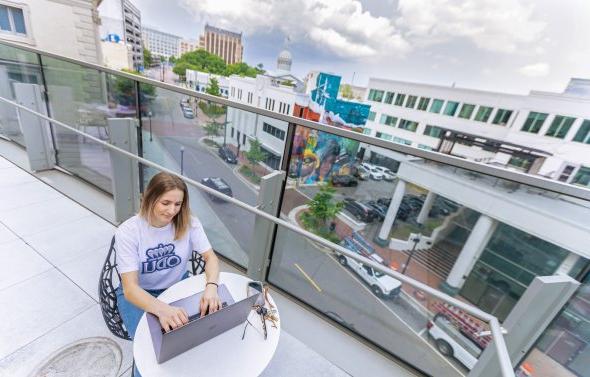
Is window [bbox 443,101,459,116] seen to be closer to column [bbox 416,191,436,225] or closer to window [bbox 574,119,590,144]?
window [bbox 574,119,590,144]

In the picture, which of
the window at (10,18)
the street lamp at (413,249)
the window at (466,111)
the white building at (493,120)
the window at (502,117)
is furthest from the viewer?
the window at (466,111)

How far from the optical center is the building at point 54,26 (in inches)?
406

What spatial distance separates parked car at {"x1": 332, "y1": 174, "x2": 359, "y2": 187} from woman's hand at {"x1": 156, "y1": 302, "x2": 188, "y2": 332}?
1182 mm

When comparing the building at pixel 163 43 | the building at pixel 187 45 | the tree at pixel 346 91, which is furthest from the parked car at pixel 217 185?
the building at pixel 163 43

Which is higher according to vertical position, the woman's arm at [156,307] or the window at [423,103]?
the window at [423,103]

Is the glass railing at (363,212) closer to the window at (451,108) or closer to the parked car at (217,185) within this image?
the parked car at (217,185)

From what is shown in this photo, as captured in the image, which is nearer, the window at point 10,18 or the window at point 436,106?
the window at point 10,18

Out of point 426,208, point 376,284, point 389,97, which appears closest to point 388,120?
point 389,97

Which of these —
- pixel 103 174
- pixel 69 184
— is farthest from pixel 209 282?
pixel 69 184

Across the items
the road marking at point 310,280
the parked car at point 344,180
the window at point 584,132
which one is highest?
the window at point 584,132

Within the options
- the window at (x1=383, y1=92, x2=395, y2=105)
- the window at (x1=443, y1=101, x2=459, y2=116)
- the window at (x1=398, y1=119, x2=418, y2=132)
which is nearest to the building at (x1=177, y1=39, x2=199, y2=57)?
the window at (x1=383, y1=92, x2=395, y2=105)

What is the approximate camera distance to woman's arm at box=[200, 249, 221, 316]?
1.01m

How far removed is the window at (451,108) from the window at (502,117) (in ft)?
10.7

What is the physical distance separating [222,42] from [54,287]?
96.5 meters
